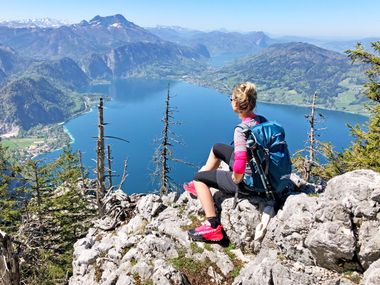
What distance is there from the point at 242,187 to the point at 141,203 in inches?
195

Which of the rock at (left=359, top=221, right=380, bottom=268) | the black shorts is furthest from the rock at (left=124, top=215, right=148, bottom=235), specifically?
the rock at (left=359, top=221, right=380, bottom=268)

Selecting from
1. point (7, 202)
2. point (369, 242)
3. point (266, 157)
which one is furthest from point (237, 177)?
point (7, 202)

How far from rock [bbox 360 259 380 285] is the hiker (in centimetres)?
312

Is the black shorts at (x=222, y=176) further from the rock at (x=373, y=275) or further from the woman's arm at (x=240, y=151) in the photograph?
the rock at (x=373, y=275)

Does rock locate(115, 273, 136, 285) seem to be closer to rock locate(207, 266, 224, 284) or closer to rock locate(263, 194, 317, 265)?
rock locate(207, 266, 224, 284)

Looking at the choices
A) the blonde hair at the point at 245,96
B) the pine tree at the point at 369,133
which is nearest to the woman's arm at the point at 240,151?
the blonde hair at the point at 245,96

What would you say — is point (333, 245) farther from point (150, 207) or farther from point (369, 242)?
point (150, 207)

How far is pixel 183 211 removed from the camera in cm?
1113

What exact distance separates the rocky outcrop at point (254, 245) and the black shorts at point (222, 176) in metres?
0.47

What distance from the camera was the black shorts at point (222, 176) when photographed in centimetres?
903

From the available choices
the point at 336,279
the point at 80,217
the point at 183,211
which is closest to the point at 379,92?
the point at 183,211

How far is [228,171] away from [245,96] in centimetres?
216

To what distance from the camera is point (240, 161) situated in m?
7.88

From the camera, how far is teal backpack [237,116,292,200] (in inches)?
313
